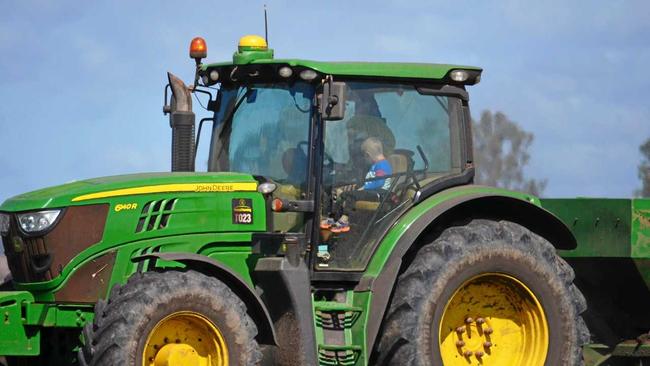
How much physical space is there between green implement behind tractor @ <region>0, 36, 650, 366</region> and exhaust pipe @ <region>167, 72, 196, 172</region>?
0.6 inches

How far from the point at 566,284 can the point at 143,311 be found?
326cm

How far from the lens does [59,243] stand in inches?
333

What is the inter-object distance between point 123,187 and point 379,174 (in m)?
1.86

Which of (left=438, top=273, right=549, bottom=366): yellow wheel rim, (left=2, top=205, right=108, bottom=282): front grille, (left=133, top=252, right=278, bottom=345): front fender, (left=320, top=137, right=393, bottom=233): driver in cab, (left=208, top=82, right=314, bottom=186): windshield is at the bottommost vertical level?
(left=438, top=273, right=549, bottom=366): yellow wheel rim

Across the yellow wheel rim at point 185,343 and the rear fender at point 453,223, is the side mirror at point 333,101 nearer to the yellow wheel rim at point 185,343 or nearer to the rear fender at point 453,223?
the rear fender at point 453,223

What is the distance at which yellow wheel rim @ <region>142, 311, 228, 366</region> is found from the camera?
323 inches

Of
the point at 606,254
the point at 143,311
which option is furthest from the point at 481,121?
the point at 143,311

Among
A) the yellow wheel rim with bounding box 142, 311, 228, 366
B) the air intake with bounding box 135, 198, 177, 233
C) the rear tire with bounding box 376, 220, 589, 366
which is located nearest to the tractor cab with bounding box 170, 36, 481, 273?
the rear tire with bounding box 376, 220, 589, 366

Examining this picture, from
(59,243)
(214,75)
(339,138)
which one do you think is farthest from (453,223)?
(59,243)

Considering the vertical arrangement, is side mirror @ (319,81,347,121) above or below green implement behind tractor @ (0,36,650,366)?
above

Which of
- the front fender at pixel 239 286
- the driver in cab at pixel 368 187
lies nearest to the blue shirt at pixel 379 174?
the driver in cab at pixel 368 187

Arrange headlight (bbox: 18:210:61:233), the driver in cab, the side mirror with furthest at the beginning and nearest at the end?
the driver in cab < the side mirror < headlight (bbox: 18:210:61:233)

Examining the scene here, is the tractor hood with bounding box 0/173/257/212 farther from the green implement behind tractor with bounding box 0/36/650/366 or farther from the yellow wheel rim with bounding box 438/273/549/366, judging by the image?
the yellow wheel rim with bounding box 438/273/549/366

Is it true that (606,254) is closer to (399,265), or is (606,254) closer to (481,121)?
(399,265)
